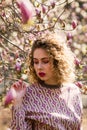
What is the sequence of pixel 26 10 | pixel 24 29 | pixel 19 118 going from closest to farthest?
pixel 26 10
pixel 19 118
pixel 24 29

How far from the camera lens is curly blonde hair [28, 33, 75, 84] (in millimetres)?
2798

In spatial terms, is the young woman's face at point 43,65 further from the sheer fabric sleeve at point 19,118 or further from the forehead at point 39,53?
the sheer fabric sleeve at point 19,118

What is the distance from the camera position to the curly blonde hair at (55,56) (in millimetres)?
2798

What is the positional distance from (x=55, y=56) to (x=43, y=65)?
15cm

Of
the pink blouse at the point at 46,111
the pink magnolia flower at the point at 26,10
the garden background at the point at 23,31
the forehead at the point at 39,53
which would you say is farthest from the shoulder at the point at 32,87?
the pink magnolia flower at the point at 26,10

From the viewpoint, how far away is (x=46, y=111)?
2.74m

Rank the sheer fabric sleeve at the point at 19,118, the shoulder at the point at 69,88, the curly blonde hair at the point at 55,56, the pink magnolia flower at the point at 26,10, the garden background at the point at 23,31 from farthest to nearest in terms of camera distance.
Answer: the garden background at the point at 23,31, the shoulder at the point at 69,88, the curly blonde hair at the point at 55,56, the sheer fabric sleeve at the point at 19,118, the pink magnolia flower at the point at 26,10

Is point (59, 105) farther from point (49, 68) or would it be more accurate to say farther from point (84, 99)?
point (84, 99)

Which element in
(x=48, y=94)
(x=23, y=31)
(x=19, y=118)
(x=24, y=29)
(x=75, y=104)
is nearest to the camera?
(x=19, y=118)

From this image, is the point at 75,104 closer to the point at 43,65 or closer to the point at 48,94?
the point at 48,94

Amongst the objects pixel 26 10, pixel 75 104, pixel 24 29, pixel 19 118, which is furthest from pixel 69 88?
pixel 24 29

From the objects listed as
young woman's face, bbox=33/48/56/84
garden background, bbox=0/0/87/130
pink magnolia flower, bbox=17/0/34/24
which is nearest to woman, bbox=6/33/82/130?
young woman's face, bbox=33/48/56/84

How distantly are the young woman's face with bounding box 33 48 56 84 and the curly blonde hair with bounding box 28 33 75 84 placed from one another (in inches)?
1.3

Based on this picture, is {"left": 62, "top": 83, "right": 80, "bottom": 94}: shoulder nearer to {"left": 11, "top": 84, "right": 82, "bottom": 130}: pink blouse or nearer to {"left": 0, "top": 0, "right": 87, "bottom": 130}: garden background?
{"left": 11, "top": 84, "right": 82, "bottom": 130}: pink blouse
